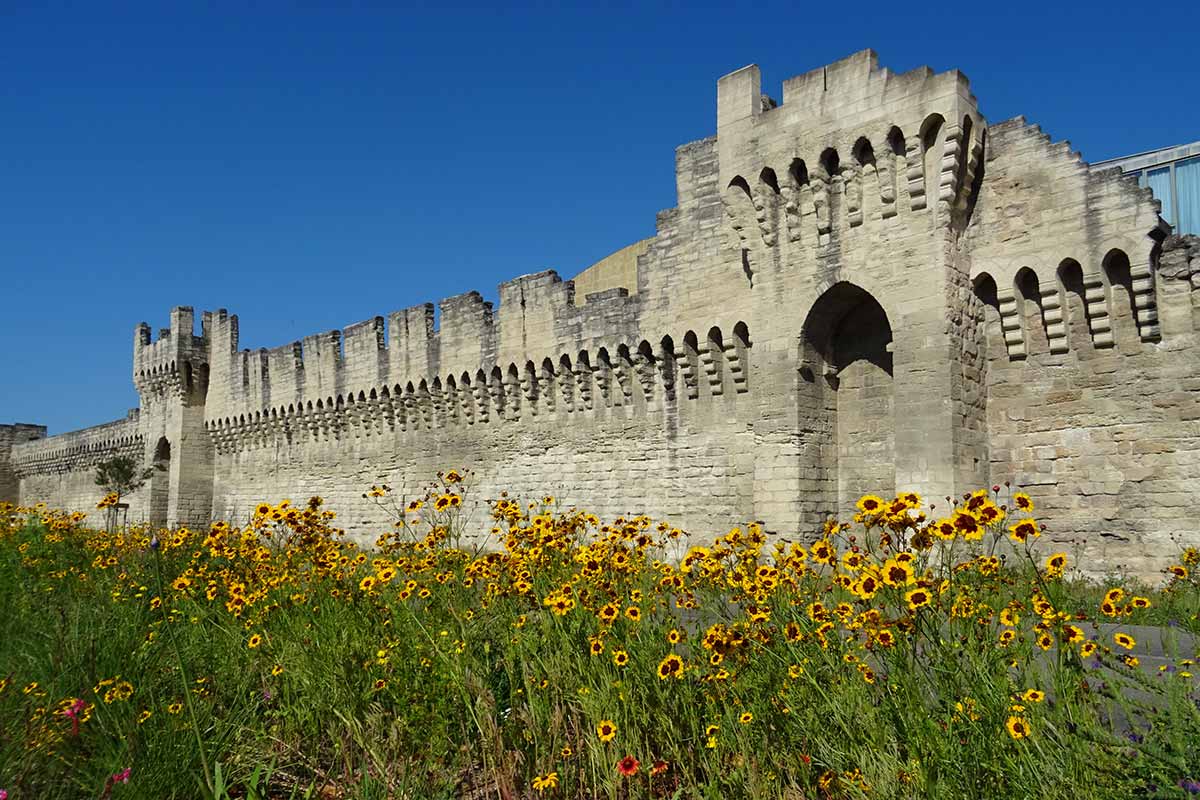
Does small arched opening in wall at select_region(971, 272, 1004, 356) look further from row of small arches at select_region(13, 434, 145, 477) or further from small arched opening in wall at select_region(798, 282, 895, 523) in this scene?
row of small arches at select_region(13, 434, 145, 477)

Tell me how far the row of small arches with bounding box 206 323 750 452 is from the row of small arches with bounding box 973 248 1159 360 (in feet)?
12.6

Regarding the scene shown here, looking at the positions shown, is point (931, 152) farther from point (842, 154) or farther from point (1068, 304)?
point (1068, 304)

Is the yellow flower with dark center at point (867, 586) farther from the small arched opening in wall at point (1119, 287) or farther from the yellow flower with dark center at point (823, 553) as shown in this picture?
the small arched opening in wall at point (1119, 287)

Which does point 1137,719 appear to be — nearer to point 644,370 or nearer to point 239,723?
point 239,723

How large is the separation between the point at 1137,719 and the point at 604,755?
225cm

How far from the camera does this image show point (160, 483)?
2941 centimetres

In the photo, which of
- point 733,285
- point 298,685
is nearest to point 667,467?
point 733,285

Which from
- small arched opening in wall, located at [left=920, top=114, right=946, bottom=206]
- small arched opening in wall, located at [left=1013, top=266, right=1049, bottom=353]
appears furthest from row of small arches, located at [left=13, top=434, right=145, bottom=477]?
small arched opening in wall, located at [left=1013, top=266, right=1049, bottom=353]

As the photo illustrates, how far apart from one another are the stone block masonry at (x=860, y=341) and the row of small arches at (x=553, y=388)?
54 millimetres

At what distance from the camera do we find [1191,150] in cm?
1590

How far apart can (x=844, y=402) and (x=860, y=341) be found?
0.92 meters

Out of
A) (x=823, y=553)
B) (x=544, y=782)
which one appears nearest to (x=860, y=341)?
(x=823, y=553)

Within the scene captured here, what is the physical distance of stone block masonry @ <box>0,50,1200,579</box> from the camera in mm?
10562

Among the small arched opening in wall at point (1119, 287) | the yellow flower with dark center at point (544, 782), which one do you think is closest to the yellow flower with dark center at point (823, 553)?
the yellow flower with dark center at point (544, 782)
